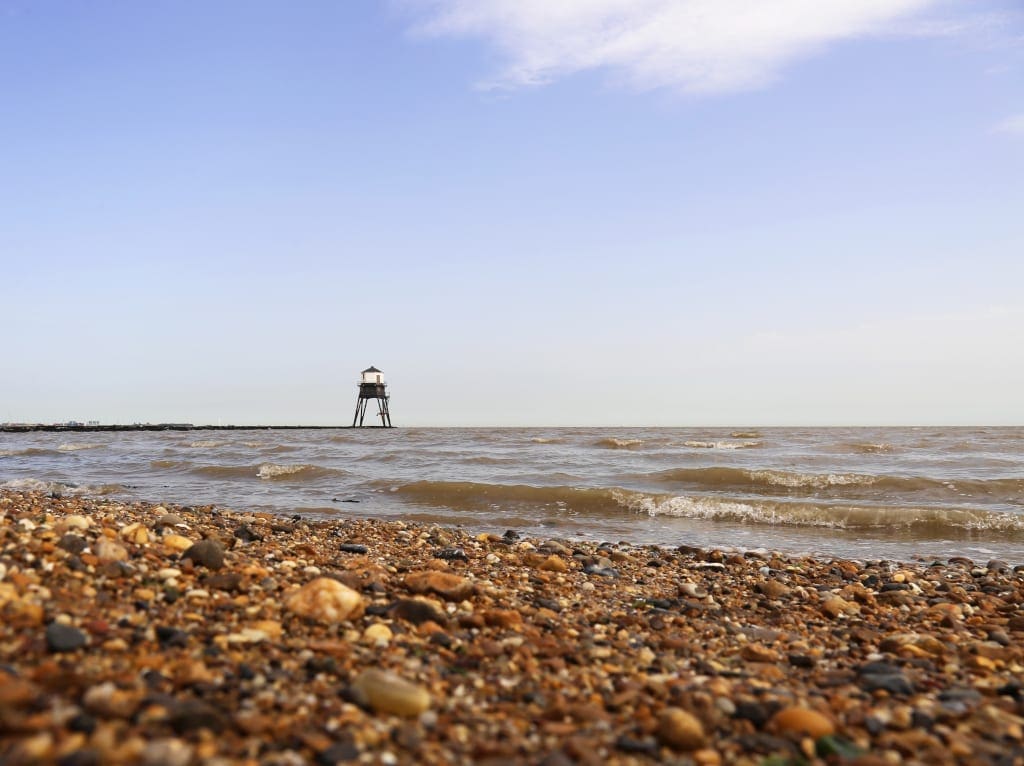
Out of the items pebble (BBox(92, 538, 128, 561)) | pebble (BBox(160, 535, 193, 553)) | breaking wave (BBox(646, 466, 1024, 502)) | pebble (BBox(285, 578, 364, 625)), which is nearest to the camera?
pebble (BBox(285, 578, 364, 625))

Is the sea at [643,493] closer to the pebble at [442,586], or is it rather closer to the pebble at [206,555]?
the pebble at [442,586]

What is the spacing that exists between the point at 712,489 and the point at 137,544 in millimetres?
10800

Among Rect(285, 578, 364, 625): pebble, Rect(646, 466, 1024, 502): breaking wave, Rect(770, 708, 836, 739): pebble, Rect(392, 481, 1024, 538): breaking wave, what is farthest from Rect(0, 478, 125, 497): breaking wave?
Rect(770, 708, 836, 739): pebble

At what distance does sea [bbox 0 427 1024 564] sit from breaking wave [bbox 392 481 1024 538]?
25 millimetres

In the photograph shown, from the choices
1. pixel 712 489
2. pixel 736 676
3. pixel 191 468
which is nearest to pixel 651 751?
pixel 736 676

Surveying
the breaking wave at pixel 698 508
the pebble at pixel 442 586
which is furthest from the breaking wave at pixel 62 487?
the pebble at pixel 442 586

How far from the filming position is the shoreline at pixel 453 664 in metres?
2.12

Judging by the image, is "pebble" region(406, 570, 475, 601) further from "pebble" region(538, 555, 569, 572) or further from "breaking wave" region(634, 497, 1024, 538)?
"breaking wave" region(634, 497, 1024, 538)

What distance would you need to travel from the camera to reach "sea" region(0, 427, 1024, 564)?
898cm

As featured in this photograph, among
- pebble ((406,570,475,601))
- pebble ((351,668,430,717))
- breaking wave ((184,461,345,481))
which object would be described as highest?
pebble ((351,668,430,717))

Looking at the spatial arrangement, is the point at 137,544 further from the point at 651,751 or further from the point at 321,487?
the point at 321,487

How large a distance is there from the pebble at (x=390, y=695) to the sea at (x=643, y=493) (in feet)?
20.3

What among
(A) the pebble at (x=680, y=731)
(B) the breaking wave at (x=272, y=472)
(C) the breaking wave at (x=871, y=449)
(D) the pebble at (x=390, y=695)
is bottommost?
(C) the breaking wave at (x=871, y=449)

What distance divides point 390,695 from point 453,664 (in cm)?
65
